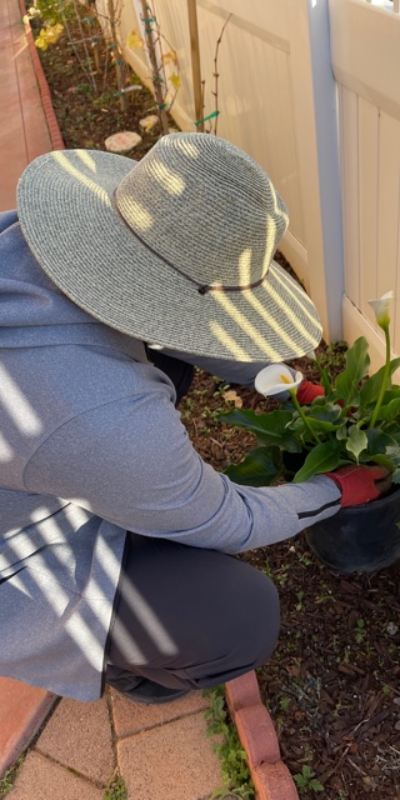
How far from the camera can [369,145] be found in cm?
204

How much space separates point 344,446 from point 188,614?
55 cm

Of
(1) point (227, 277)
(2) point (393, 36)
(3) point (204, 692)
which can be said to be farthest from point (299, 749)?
(2) point (393, 36)

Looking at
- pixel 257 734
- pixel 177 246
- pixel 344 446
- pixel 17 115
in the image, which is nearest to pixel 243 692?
pixel 257 734

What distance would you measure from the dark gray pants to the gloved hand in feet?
0.98

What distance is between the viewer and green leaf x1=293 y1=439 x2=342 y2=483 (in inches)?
68.4

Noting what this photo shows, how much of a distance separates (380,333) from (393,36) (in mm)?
939

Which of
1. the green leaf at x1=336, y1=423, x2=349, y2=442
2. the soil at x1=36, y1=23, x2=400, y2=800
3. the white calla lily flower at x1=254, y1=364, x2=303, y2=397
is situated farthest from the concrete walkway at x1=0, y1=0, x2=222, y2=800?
the white calla lily flower at x1=254, y1=364, x2=303, y2=397

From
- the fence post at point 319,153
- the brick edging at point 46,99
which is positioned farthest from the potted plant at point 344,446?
the brick edging at point 46,99

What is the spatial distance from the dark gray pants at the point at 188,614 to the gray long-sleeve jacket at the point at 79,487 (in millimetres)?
61

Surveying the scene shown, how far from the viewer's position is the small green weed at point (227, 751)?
1.79m

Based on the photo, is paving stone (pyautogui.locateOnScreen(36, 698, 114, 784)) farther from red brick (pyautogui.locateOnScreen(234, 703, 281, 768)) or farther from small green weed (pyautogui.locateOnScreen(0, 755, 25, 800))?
red brick (pyautogui.locateOnScreen(234, 703, 281, 768))

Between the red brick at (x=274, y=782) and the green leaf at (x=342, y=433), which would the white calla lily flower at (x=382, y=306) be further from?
the red brick at (x=274, y=782)

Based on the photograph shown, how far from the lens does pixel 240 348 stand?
1.38 m

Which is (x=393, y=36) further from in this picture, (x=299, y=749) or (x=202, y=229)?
(x=299, y=749)
